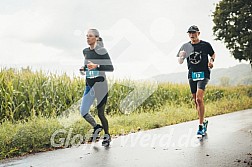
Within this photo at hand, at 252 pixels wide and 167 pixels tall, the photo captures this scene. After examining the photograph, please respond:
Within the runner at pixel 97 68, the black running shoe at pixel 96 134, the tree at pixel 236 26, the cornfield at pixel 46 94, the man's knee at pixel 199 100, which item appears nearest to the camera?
the runner at pixel 97 68

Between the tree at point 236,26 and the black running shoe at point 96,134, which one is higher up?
the tree at point 236,26

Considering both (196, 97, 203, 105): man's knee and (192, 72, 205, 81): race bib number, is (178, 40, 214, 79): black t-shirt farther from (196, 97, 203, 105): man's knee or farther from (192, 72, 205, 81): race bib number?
(196, 97, 203, 105): man's knee

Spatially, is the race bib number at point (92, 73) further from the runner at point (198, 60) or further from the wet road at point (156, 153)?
the runner at point (198, 60)

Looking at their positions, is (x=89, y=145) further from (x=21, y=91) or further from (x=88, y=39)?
(x=21, y=91)

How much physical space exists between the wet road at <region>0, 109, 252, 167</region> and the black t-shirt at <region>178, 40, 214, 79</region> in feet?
4.83

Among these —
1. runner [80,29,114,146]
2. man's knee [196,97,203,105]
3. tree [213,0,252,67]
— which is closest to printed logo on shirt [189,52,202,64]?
man's knee [196,97,203,105]

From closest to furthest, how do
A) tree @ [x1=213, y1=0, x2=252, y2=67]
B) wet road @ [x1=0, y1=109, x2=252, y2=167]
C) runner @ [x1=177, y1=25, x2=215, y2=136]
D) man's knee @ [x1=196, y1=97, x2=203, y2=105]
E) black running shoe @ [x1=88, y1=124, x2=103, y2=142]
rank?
wet road @ [x1=0, y1=109, x2=252, y2=167] → black running shoe @ [x1=88, y1=124, x2=103, y2=142] → runner @ [x1=177, y1=25, x2=215, y2=136] → man's knee @ [x1=196, y1=97, x2=203, y2=105] → tree @ [x1=213, y1=0, x2=252, y2=67]

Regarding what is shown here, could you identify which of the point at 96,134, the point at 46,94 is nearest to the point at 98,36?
the point at 96,134

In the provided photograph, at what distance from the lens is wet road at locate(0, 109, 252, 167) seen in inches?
205

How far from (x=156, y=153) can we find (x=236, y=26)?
26.6 m

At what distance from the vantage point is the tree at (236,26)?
29891 millimetres

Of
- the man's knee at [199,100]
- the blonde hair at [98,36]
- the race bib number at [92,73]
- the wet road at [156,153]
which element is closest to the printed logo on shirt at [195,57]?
the man's knee at [199,100]

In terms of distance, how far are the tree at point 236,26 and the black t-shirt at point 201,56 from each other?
74.8 feet

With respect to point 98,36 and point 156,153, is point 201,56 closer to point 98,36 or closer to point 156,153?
point 98,36
